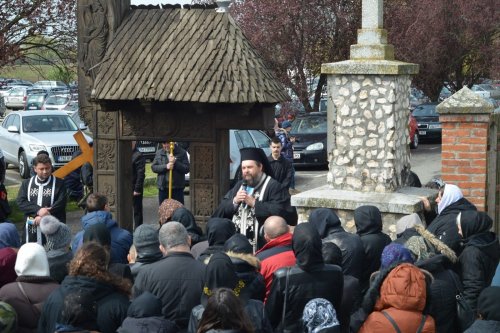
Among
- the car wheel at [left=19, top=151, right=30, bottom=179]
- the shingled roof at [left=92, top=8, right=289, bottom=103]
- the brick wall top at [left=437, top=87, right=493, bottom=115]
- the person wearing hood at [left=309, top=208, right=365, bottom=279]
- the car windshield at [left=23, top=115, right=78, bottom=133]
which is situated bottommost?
the car wheel at [left=19, top=151, right=30, bottom=179]

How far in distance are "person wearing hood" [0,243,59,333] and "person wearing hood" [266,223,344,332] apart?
1637 millimetres

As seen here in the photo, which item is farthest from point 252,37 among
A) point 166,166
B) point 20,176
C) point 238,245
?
point 238,245

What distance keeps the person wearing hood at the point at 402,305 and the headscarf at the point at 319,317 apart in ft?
1.03

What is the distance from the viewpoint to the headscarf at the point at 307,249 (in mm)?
6434

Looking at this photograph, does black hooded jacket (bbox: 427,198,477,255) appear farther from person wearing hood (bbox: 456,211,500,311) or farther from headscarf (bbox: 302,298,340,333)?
headscarf (bbox: 302,298,340,333)

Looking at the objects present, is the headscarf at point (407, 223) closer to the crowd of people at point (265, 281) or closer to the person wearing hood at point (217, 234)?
the crowd of people at point (265, 281)

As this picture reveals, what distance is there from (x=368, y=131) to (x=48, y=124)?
15.5m

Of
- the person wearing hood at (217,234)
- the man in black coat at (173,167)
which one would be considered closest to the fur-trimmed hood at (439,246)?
the person wearing hood at (217,234)

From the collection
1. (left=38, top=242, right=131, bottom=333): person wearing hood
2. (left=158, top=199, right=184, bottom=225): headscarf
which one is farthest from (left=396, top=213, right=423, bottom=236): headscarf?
(left=38, top=242, right=131, bottom=333): person wearing hood

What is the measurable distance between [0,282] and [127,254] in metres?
1.74

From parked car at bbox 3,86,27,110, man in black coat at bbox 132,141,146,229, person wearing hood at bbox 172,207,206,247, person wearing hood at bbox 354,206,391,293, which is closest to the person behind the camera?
person wearing hood at bbox 354,206,391,293

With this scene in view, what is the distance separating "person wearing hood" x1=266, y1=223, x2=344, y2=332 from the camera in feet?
21.0

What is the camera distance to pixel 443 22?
31.9 meters

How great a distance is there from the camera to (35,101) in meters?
48.2
